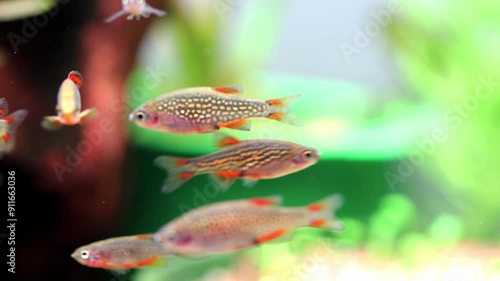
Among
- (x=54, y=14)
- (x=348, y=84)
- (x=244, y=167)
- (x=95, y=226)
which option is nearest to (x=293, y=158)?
(x=244, y=167)

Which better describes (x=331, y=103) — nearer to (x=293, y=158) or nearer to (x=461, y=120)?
(x=293, y=158)

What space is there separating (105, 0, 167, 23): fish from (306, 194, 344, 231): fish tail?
2.84ft

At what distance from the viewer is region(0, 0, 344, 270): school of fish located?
173 centimetres

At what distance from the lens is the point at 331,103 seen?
72.4 inches

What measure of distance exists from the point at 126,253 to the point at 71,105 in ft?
1.81

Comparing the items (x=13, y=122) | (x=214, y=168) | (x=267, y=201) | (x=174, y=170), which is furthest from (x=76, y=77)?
(x=267, y=201)

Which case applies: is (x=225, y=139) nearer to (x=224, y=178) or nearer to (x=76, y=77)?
(x=224, y=178)

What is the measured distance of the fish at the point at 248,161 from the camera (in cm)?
174

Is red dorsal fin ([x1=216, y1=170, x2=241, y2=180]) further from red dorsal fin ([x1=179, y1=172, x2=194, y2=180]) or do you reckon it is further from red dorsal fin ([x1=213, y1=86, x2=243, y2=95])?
red dorsal fin ([x1=213, y1=86, x2=243, y2=95])

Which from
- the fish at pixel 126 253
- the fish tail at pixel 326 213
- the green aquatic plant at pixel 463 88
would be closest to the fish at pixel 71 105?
the fish at pixel 126 253

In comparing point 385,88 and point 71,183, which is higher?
point 385,88

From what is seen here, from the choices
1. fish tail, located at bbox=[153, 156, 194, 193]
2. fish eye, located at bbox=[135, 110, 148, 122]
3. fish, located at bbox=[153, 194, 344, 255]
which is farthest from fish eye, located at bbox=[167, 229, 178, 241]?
fish eye, located at bbox=[135, 110, 148, 122]

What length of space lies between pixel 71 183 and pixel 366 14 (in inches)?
47.6

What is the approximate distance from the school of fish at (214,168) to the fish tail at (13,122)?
12 cm
